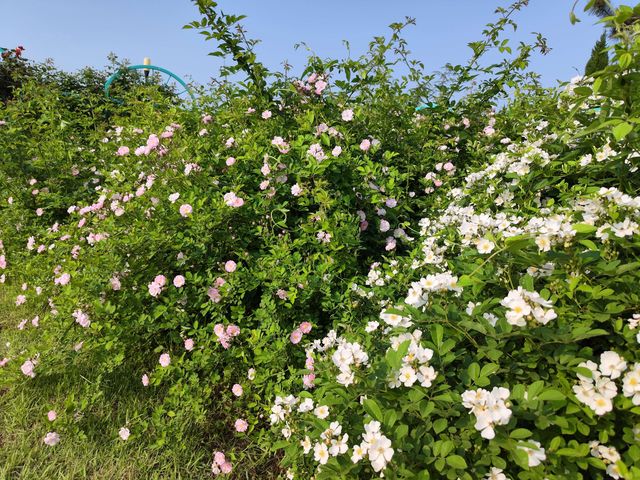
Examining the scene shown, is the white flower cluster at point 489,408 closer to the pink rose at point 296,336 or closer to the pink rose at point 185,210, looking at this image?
the pink rose at point 296,336

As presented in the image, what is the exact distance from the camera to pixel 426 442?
1074 millimetres

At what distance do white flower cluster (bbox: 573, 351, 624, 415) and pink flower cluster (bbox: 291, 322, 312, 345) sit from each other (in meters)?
1.13

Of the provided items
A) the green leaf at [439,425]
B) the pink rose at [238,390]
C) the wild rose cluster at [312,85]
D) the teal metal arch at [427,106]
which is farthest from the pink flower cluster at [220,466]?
the teal metal arch at [427,106]

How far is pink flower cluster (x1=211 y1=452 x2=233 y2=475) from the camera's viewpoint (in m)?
1.69

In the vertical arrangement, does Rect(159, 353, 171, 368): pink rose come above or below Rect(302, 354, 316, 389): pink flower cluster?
below

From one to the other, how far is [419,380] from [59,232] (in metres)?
2.90

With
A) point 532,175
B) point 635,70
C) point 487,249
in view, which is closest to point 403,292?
point 487,249

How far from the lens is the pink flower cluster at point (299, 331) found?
73.9 inches

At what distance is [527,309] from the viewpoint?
104cm

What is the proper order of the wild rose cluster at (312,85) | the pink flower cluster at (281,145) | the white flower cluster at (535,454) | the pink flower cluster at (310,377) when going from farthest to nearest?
the wild rose cluster at (312,85)
the pink flower cluster at (281,145)
the pink flower cluster at (310,377)
the white flower cluster at (535,454)

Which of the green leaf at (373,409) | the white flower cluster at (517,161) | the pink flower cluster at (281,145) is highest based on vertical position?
the white flower cluster at (517,161)

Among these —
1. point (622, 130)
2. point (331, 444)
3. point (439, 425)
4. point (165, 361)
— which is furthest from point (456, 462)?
point (165, 361)

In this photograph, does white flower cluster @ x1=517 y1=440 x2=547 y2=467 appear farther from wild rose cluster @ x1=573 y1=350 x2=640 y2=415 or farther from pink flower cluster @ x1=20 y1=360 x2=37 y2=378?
pink flower cluster @ x1=20 y1=360 x2=37 y2=378

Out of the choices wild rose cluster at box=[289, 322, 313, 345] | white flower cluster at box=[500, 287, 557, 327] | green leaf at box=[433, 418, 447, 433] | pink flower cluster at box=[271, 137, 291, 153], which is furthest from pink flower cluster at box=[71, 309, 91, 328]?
white flower cluster at box=[500, 287, 557, 327]
